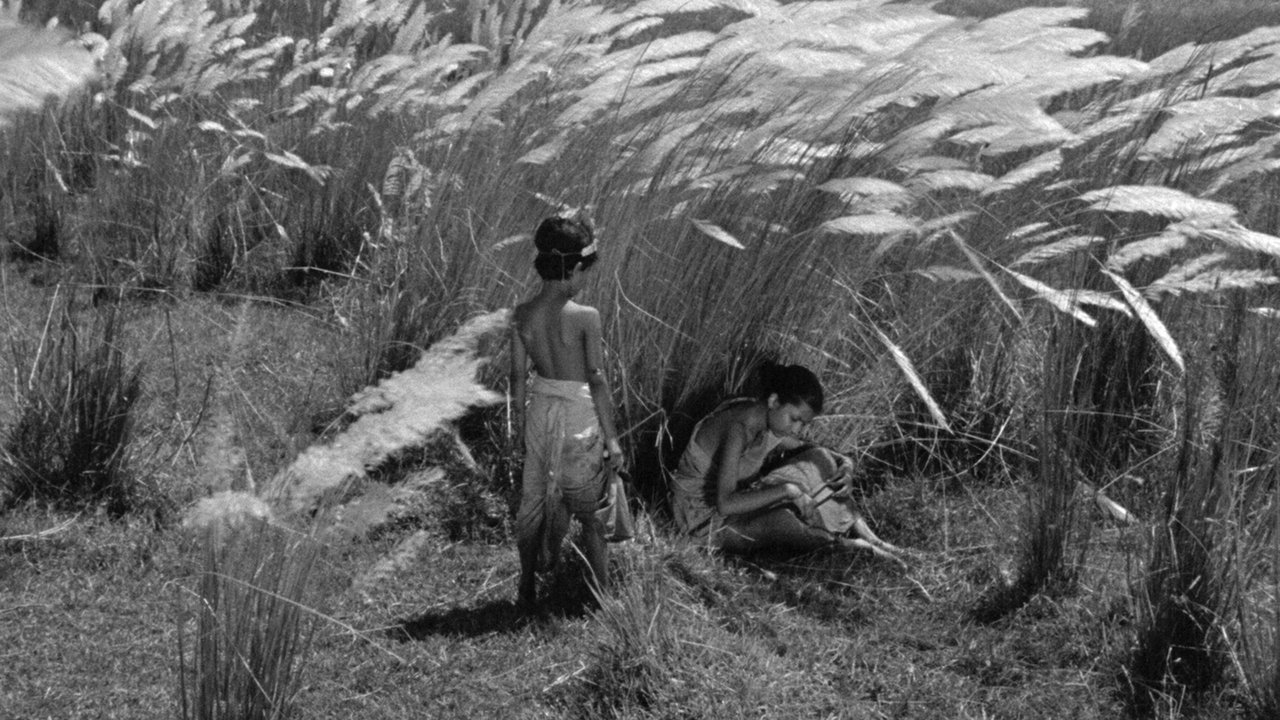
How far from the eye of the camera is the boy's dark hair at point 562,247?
149 inches

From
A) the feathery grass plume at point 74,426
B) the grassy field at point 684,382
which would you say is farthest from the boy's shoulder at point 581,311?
the feathery grass plume at point 74,426

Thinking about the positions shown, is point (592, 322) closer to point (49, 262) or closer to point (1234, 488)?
point (1234, 488)

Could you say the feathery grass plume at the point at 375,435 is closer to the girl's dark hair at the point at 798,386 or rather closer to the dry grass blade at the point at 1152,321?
the girl's dark hair at the point at 798,386

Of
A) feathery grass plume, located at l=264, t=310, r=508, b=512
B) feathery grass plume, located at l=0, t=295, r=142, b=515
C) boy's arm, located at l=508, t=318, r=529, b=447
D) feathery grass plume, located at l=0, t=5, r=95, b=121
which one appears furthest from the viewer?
feathery grass plume, located at l=0, t=295, r=142, b=515

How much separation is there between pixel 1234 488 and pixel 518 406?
64.0 inches

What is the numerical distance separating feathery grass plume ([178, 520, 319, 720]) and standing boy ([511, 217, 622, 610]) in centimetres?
103

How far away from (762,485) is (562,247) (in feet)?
3.20

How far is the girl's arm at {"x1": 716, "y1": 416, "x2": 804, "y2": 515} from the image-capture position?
14.1ft

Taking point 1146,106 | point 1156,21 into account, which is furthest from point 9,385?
point 1156,21

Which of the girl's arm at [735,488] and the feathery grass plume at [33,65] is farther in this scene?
the girl's arm at [735,488]

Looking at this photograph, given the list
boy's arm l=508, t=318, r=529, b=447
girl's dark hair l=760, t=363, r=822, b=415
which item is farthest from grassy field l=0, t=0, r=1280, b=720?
boy's arm l=508, t=318, r=529, b=447

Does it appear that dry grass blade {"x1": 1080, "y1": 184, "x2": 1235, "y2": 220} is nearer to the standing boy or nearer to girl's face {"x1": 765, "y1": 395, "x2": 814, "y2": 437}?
girl's face {"x1": 765, "y1": 395, "x2": 814, "y2": 437}

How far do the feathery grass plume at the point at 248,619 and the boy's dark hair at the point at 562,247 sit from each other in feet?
3.88

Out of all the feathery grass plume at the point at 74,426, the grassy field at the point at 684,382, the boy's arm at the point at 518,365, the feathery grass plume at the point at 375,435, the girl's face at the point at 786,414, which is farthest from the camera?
the girl's face at the point at 786,414
